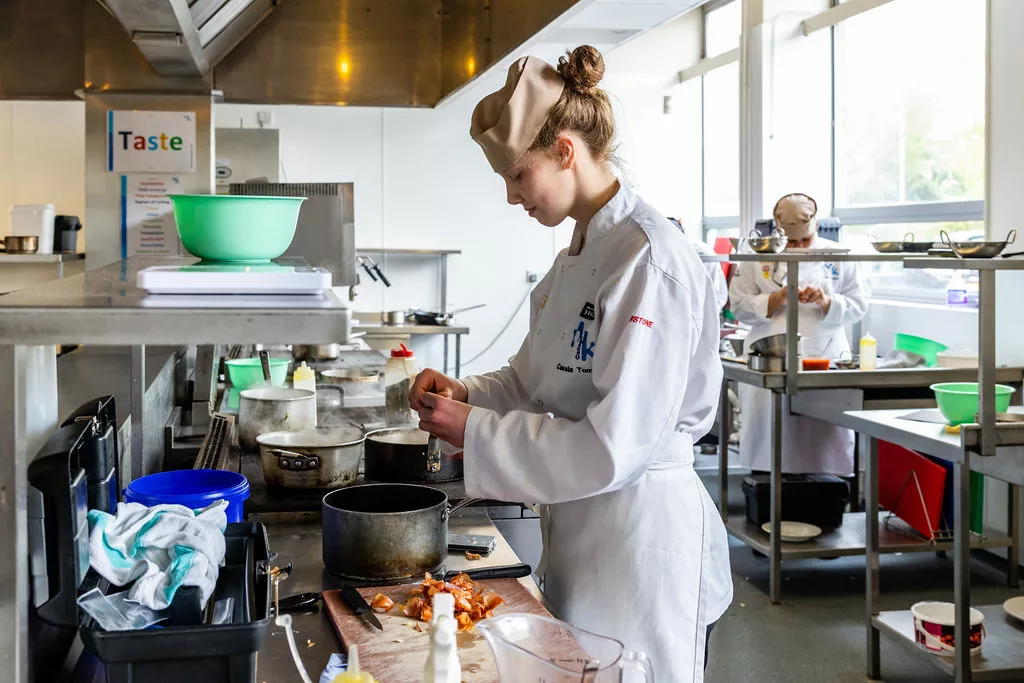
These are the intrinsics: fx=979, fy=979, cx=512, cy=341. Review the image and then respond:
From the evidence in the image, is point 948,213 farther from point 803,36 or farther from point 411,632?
point 411,632

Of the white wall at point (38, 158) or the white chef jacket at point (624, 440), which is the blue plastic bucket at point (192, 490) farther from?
the white wall at point (38, 158)

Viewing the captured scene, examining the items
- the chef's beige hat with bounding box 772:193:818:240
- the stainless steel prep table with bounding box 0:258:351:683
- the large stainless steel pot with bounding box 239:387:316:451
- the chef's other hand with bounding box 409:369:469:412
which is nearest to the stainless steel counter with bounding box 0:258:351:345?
the stainless steel prep table with bounding box 0:258:351:683

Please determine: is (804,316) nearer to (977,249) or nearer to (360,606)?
(977,249)

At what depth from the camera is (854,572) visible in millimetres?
4621

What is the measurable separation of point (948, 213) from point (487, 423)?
189 inches

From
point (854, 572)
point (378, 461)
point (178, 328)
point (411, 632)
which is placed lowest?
point (854, 572)

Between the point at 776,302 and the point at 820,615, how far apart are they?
176cm

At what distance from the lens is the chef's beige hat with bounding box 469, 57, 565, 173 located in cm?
169

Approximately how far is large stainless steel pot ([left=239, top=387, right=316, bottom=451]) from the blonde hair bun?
3.78 feet

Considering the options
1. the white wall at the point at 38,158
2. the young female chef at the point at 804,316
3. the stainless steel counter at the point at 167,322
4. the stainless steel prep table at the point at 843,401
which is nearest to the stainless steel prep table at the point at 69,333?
the stainless steel counter at the point at 167,322

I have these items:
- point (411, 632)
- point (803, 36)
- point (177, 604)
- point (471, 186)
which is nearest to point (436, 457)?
point (411, 632)

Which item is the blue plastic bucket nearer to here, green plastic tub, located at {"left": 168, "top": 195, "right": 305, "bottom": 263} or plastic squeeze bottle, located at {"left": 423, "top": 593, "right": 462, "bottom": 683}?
green plastic tub, located at {"left": 168, "top": 195, "right": 305, "bottom": 263}

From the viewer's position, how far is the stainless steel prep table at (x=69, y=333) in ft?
2.84

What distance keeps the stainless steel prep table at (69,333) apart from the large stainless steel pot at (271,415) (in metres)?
1.45
